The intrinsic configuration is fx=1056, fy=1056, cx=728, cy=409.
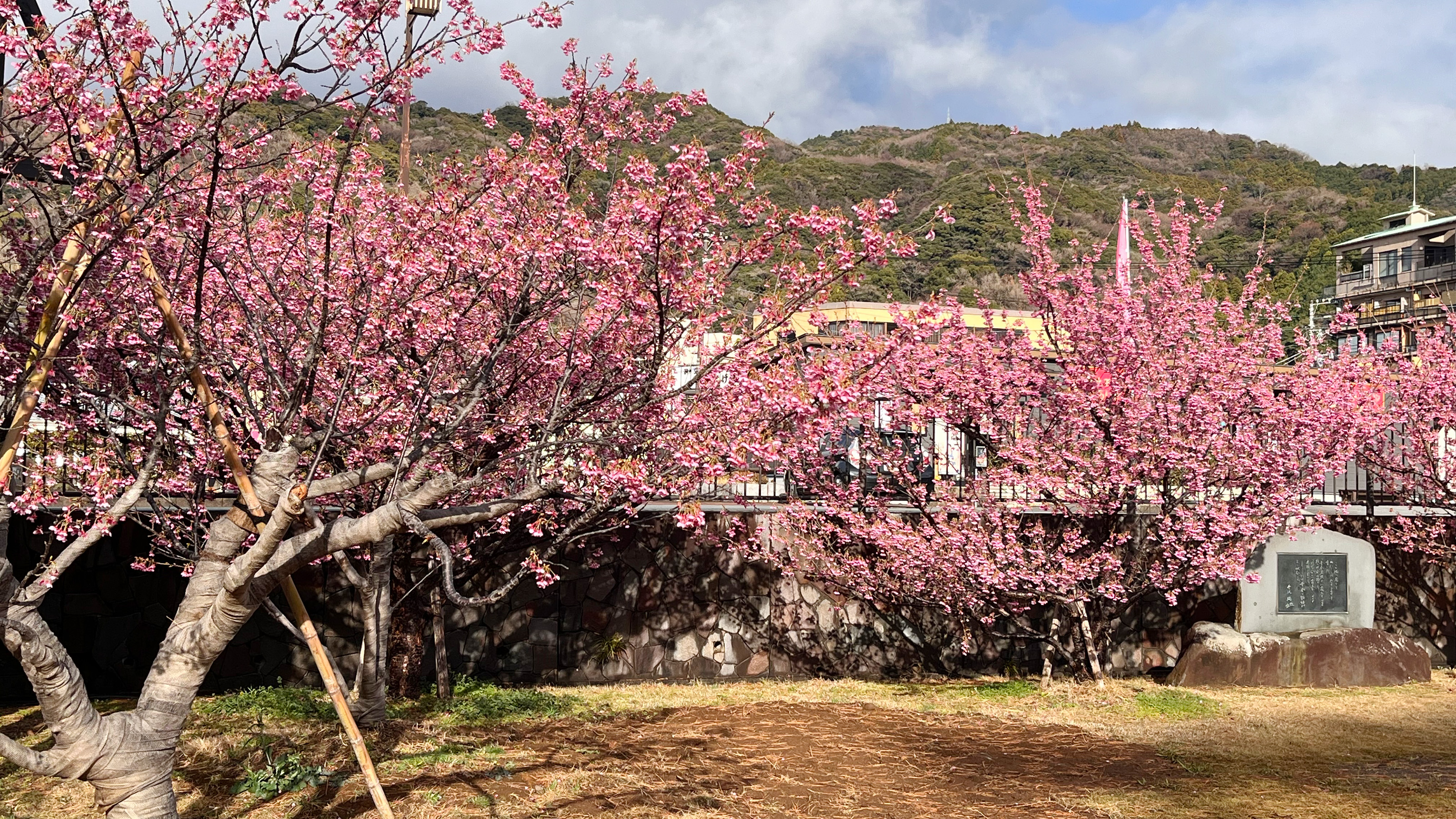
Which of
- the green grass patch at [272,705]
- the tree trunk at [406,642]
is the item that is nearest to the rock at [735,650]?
the tree trunk at [406,642]

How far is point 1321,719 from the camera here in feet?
32.8

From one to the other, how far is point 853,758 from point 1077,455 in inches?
152

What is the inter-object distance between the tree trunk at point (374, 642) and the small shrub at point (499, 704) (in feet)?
3.24

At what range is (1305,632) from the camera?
11.7 m

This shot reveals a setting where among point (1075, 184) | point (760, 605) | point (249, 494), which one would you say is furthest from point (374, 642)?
point (1075, 184)

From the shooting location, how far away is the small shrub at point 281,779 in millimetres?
6457

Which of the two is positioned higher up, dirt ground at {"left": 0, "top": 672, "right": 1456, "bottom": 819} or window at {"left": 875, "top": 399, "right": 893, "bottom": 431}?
window at {"left": 875, "top": 399, "right": 893, "bottom": 431}

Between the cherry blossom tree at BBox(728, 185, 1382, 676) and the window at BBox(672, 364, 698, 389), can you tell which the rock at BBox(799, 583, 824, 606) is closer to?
the cherry blossom tree at BBox(728, 185, 1382, 676)

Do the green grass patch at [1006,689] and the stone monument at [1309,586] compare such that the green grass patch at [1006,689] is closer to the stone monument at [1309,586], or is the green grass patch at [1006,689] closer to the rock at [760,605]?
the rock at [760,605]

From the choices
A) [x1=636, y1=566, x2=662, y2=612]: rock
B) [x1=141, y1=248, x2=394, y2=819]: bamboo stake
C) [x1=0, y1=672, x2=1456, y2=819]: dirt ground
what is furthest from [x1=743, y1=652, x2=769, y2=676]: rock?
[x1=141, y1=248, x2=394, y2=819]: bamboo stake

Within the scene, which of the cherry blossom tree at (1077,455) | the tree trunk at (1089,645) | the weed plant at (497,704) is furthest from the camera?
the tree trunk at (1089,645)

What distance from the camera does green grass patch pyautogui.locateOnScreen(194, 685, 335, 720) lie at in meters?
8.36

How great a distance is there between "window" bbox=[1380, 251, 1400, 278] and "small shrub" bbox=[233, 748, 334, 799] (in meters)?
63.8

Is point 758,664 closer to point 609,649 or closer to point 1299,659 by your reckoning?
point 609,649
